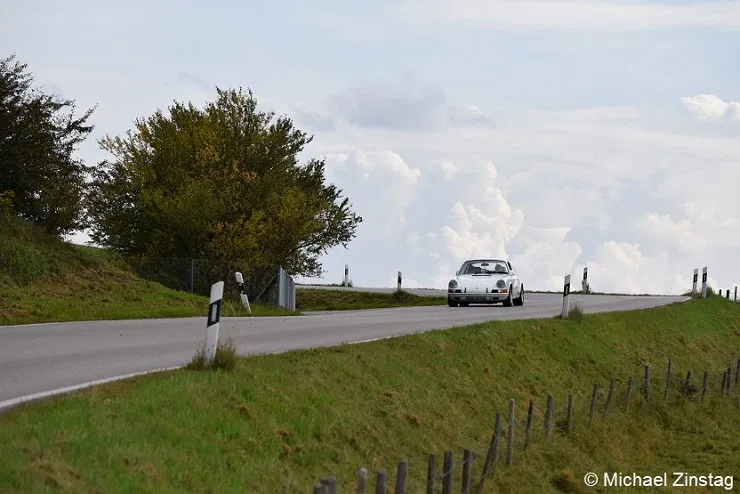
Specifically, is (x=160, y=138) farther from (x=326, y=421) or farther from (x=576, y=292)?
(x=326, y=421)

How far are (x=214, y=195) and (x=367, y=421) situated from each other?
27008 mm

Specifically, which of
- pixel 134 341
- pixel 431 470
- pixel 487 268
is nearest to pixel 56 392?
pixel 431 470

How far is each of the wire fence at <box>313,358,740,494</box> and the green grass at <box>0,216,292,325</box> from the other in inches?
378

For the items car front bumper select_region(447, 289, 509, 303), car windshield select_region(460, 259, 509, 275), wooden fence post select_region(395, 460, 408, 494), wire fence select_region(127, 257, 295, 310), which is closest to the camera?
wooden fence post select_region(395, 460, 408, 494)

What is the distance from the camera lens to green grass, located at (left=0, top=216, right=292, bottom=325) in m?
23.5

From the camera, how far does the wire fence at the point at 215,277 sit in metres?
35.8

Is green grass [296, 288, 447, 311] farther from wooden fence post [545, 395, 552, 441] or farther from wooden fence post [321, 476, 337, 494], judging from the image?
wooden fence post [321, 476, 337, 494]

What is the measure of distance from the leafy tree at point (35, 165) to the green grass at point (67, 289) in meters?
0.86

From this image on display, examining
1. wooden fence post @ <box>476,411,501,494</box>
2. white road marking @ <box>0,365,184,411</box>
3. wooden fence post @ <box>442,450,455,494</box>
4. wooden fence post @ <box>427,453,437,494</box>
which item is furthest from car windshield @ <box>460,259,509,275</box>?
wooden fence post @ <box>427,453,437,494</box>

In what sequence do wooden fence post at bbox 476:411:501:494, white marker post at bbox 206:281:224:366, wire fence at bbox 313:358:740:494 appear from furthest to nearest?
wooden fence post at bbox 476:411:501:494 < white marker post at bbox 206:281:224:366 < wire fence at bbox 313:358:740:494

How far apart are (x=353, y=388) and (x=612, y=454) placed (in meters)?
6.41

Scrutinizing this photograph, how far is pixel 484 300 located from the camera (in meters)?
35.4

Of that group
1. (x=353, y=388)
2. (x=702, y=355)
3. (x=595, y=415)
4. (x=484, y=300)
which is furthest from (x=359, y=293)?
(x=353, y=388)

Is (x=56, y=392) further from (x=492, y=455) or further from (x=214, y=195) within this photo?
(x=214, y=195)
